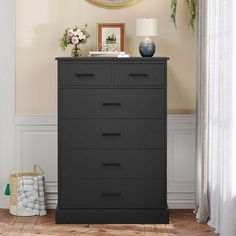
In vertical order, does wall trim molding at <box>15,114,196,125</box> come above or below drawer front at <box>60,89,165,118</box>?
below

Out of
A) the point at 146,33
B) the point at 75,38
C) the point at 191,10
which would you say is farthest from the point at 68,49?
the point at 191,10

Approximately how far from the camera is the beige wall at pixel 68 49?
5426 mm

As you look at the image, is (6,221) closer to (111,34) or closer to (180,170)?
(180,170)

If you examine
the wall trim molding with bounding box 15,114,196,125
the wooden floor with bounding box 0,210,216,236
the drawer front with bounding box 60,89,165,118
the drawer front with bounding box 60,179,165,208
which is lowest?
the wooden floor with bounding box 0,210,216,236

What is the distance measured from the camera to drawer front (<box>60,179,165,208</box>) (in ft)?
16.5

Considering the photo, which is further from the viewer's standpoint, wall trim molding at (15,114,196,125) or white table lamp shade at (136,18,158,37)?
wall trim molding at (15,114,196,125)

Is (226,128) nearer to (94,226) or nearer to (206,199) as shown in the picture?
(206,199)

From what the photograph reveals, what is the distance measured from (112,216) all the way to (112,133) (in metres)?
0.61

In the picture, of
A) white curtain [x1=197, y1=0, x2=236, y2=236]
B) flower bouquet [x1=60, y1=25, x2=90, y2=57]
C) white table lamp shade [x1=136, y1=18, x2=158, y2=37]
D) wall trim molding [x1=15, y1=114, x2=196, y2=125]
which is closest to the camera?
white curtain [x1=197, y1=0, x2=236, y2=236]

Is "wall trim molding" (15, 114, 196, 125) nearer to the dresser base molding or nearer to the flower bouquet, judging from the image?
the flower bouquet

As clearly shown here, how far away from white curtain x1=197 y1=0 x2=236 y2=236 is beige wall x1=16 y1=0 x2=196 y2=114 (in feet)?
1.22

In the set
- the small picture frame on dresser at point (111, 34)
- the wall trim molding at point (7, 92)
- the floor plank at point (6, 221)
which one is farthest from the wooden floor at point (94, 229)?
the small picture frame on dresser at point (111, 34)

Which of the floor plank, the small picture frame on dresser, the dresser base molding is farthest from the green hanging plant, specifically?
the floor plank

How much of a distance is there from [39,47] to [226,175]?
194cm
